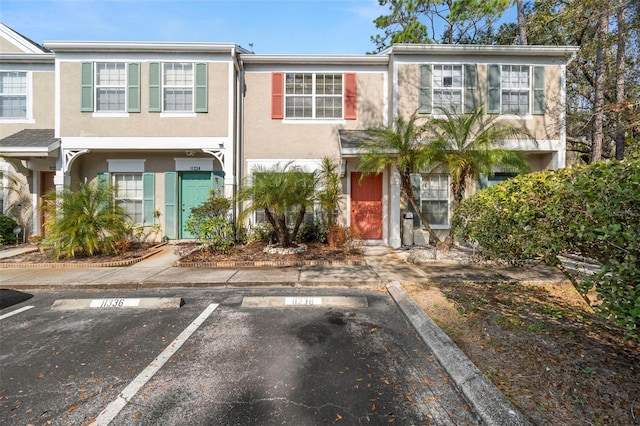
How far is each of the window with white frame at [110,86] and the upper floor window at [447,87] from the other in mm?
9603

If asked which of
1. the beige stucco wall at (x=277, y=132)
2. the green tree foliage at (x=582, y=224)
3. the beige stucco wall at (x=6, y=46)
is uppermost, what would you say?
the beige stucco wall at (x=6, y=46)

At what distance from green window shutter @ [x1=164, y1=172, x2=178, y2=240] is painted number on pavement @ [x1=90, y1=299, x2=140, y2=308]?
565 centimetres

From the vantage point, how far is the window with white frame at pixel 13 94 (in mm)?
9812

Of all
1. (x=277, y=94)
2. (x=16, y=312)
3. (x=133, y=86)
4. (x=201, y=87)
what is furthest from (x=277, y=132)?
(x=16, y=312)

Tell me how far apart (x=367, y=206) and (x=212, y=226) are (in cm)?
511

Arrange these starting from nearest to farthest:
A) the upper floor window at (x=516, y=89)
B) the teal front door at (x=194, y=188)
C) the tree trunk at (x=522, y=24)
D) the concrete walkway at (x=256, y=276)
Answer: the concrete walkway at (x=256, y=276), the upper floor window at (x=516, y=89), the teal front door at (x=194, y=188), the tree trunk at (x=522, y=24)

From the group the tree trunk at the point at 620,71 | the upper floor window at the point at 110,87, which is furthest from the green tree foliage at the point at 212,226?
the tree trunk at the point at 620,71

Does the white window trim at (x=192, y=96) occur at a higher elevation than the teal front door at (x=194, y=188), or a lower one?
higher

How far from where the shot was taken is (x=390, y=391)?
101 inches

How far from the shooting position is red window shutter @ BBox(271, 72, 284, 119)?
996cm

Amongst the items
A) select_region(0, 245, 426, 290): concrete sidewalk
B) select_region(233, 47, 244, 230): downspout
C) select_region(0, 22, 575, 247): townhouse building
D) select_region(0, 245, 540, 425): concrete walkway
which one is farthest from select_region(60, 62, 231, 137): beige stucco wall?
select_region(0, 245, 426, 290): concrete sidewalk

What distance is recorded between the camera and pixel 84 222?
24.2 ft

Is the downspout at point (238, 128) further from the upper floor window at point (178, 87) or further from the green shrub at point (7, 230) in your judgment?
the green shrub at point (7, 230)

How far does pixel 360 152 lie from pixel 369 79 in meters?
3.45
